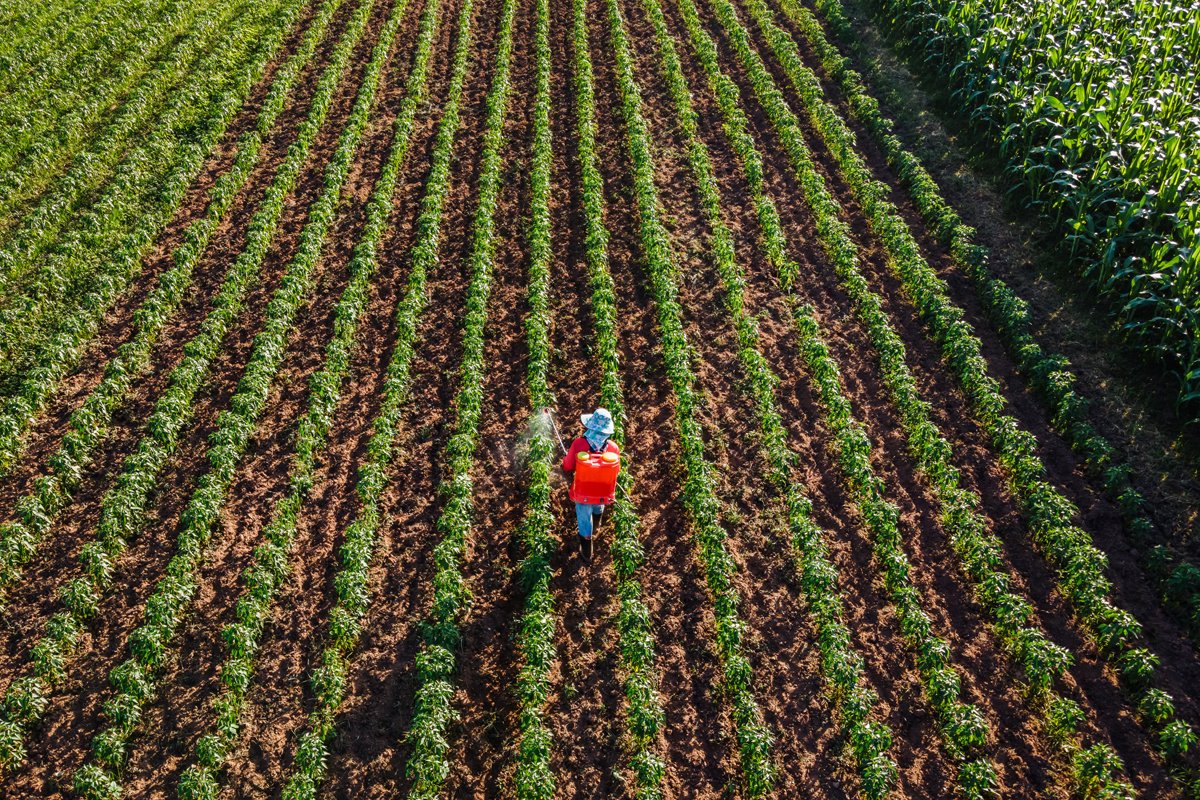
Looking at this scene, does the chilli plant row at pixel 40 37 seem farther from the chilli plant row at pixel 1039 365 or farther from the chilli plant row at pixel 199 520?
the chilli plant row at pixel 1039 365

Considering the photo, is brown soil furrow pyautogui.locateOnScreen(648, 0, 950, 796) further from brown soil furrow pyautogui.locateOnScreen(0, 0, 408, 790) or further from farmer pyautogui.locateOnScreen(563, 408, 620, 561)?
brown soil furrow pyautogui.locateOnScreen(0, 0, 408, 790)

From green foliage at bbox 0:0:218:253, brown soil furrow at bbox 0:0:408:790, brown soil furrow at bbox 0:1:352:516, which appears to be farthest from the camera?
green foliage at bbox 0:0:218:253

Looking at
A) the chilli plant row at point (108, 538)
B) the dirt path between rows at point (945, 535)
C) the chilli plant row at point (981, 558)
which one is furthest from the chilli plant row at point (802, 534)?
the chilli plant row at point (108, 538)

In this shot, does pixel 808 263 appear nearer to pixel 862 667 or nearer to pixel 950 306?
pixel 950 306

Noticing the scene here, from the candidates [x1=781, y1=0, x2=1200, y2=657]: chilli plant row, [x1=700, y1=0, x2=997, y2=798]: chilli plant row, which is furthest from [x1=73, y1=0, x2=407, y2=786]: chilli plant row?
[x1=781, y1=0, x2=1200, y2=657]: chilli plant row

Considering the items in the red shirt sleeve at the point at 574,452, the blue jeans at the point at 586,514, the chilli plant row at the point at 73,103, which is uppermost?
the chilli plant row at the point at 73,103

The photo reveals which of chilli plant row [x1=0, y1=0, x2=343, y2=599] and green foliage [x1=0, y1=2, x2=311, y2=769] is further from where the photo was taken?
chilli plant row [x1=0, y1=0, x2=343, y2=599]

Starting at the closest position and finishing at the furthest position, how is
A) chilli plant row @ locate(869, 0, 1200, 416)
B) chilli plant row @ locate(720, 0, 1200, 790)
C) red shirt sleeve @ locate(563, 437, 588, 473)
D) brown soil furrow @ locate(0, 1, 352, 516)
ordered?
chilli plant row @ locate(720, 0, 1200, 790) < red shirt sleeve @ locate(563, 437, 588, 473) < brown soil furrow @ locate(0, 1, 352, 516) < chilli plant row @ locate(869, 0, 1200, 416)
